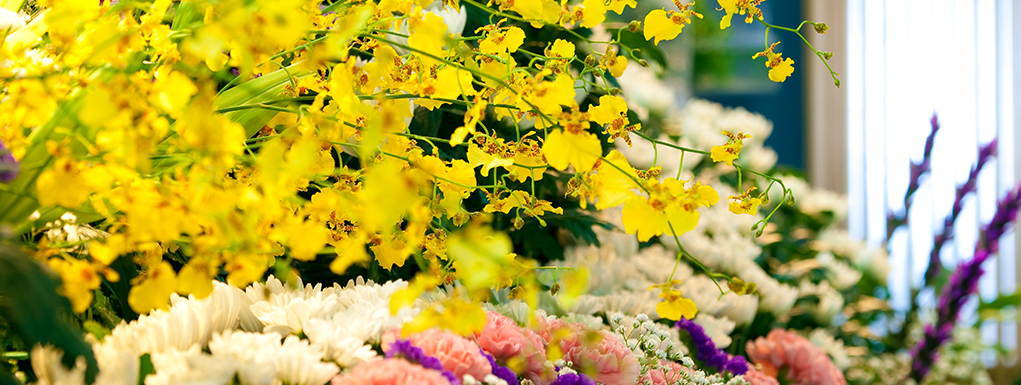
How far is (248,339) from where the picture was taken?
0.32 metres

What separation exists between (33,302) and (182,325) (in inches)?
3.3

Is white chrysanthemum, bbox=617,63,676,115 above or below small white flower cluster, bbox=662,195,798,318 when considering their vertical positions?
above

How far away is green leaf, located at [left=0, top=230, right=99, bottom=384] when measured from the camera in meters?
0.24

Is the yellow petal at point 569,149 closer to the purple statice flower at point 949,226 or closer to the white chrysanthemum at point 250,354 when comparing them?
the white chrysanthemum at point 250,354

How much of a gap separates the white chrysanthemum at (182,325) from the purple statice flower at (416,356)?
0.31ft

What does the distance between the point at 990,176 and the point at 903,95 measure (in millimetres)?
479

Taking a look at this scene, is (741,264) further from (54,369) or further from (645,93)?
(54,369)

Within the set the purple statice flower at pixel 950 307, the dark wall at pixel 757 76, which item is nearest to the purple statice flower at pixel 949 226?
the purple statice flower at pixel 950 307

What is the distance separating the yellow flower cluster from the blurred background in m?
2.50

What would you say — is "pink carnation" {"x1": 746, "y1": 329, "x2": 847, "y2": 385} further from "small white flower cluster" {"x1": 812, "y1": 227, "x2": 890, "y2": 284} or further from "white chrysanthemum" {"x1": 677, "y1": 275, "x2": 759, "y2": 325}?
"small white flower cluster" {"x1": 812, "y1": 227, "x2": 890, "y2": 284}

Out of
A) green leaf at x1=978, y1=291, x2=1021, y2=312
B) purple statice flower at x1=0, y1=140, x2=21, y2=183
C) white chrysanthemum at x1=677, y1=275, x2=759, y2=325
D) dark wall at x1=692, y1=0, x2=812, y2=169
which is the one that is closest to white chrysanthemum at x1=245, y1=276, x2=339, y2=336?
purple statice flower at x1=0, y1=140, x2=21, y2=183

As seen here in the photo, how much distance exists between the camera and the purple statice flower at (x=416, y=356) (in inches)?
13.0

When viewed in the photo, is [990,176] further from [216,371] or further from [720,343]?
[216,371]

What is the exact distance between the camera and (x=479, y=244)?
220 mm
